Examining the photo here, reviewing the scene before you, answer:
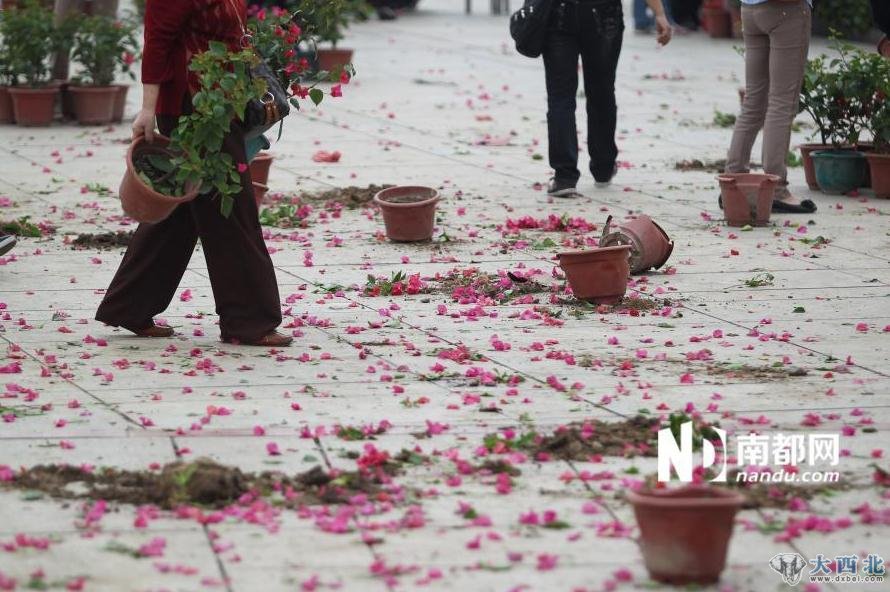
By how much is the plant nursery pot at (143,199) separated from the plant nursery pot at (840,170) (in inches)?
224

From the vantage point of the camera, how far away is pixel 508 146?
12953mm

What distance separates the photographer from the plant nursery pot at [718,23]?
23.1 metres

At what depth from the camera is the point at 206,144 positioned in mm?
6059

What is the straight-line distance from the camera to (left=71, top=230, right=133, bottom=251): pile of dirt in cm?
861

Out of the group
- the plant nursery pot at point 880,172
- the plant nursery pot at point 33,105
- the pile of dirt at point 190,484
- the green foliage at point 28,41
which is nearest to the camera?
the pile of dirt at point 190,484

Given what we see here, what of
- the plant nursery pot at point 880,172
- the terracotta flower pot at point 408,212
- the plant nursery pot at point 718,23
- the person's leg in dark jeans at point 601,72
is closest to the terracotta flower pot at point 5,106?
the person's leg in dark jeans at point 601,72

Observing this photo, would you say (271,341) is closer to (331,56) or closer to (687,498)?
(687,498)

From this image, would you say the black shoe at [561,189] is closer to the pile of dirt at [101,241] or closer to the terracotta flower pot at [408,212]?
the terracotta flower pot at [408,212]

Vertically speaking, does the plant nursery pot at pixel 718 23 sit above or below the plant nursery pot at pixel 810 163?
below

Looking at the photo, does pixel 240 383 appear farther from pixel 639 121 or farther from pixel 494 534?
pixel 639 121

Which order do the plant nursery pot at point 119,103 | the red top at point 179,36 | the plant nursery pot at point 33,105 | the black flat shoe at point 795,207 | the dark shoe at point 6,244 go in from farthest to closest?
1. the plant nursery pot at point 119,103
2. the plant nursery pot at point 33,105
3. the black flat shoe at point 795,207
4. the dark shoe at point 6,244
5. the red top at point 179,36

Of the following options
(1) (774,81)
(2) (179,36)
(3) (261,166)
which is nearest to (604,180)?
(1) (774,81)

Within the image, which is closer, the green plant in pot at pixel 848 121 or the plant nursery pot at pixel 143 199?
the plant nursery pot at pixel 143 199

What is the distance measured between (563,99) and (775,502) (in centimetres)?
594
